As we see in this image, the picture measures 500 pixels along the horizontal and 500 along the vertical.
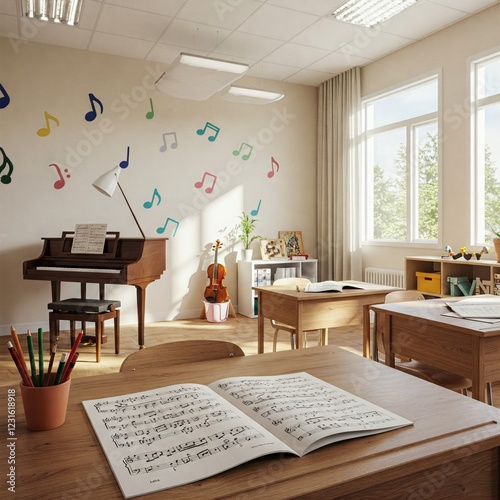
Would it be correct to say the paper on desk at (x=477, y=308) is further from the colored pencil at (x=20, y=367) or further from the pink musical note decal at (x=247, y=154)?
the pink musical note decal at (x=247, y=154)

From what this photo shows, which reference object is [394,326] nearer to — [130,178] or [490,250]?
[490,250]

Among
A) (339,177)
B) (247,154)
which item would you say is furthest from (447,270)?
(247,154)

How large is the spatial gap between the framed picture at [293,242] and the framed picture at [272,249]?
84 mm

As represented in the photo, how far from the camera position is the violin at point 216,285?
18.4 feet

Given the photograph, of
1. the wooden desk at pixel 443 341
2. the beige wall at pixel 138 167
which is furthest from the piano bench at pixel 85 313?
the wooden desk at pixel 443 341

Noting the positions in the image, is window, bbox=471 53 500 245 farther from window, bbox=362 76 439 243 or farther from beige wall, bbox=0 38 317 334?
beige wall, bbox=0 38 317 334

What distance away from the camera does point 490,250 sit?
4363 millimetres

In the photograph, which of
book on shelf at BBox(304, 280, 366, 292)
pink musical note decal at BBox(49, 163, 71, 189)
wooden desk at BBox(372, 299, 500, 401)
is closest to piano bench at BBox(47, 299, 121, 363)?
pink musical note decal at BBox(49, 163, 71, 189)

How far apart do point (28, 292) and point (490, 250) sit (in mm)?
4562

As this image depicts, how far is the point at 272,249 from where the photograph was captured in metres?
6.29

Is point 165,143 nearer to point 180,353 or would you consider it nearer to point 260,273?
point 260,273

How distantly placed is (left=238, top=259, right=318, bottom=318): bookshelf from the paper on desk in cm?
342

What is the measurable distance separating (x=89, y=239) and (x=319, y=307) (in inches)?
92.1

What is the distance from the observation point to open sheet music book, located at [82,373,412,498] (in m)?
0.75
